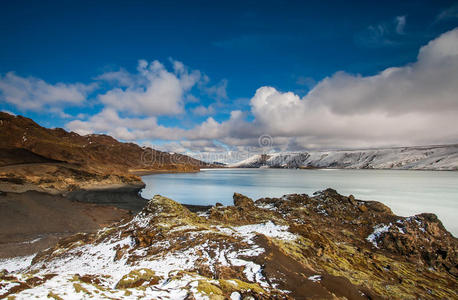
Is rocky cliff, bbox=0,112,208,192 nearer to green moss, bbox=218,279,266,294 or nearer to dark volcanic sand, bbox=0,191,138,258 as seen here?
dark volcanic sand, bbox=0,191,138,258

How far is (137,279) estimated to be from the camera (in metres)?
7.42

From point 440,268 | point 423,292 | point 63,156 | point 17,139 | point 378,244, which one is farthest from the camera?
point 63,156

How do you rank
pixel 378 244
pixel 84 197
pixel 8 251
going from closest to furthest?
1. pixel 8 251
2. pixel 378 244
3. pixel 84 197

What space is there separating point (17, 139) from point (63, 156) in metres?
12.3

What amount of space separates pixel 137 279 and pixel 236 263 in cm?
374

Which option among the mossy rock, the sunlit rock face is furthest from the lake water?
the mossy rock

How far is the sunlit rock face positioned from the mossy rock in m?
0.03

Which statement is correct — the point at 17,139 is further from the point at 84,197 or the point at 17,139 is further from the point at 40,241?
the point at 40,241

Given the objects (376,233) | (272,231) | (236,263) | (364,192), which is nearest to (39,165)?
(272,231)

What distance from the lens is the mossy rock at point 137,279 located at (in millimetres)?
7125

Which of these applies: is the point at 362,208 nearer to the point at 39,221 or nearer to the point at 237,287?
the point at 237,287

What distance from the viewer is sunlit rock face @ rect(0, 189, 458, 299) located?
21.9 ft

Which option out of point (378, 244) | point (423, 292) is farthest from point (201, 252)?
point (378, 244)

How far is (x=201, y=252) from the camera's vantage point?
10297 millimetres
